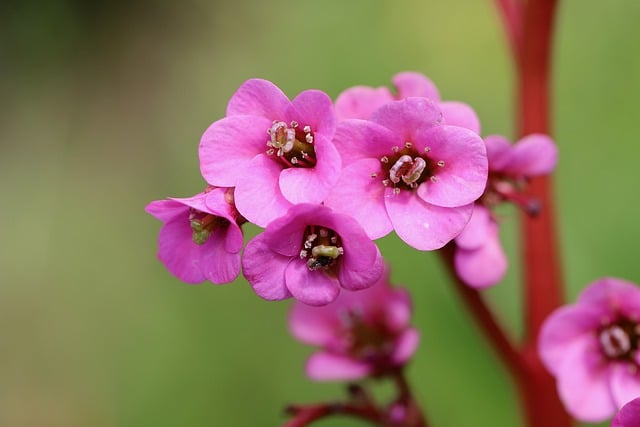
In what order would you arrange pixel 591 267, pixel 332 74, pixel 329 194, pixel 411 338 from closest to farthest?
pixel 329 194
pixel 411 338
pixel 591 267
pixel 332 74

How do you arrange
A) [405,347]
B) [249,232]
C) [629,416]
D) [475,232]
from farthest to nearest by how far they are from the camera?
[249,232] → [405,347] → [475,232] → [629,416]

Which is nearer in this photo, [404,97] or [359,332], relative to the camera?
[404,97]

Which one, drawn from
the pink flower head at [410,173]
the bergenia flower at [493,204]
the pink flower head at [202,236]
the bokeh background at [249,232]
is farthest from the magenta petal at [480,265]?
the bokeh background at [249,232]

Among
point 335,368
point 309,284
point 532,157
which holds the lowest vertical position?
point 335,368

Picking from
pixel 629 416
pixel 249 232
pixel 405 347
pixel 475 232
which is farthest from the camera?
pixel 249 232

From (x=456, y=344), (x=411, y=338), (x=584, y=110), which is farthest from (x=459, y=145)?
(x=584, y=110)

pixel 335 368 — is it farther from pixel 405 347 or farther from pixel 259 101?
pixel 259 101

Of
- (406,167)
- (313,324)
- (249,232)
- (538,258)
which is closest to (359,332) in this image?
(313,324)

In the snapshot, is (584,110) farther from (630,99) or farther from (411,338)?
(411,338)
